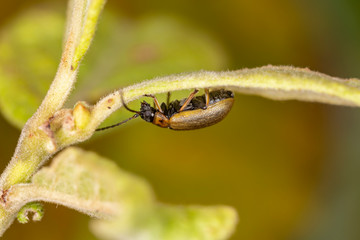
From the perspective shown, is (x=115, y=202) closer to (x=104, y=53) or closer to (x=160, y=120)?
(x=160, y=120)

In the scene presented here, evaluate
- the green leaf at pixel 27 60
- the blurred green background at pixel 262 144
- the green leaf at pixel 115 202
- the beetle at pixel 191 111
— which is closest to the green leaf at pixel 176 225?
the green leaf at pixel 115 202

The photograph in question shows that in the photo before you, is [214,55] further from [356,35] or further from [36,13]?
[356,35]

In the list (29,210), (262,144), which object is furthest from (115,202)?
(262,144)

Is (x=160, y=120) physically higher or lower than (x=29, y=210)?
higher

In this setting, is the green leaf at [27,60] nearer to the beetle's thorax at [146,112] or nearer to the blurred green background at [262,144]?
the beetle's thorax at [146,112]

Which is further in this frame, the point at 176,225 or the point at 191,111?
the point at 191,111

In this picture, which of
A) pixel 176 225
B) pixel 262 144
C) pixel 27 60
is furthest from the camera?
pixel 262 144

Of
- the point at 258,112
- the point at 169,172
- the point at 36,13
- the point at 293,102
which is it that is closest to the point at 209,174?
the point at 169,172

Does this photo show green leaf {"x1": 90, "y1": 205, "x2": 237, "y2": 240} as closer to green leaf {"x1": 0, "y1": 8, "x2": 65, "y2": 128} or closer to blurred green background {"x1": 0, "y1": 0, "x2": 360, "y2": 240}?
green leaf {"x1": 0, "y1": 8, "x2": 65, "y2": 128}
